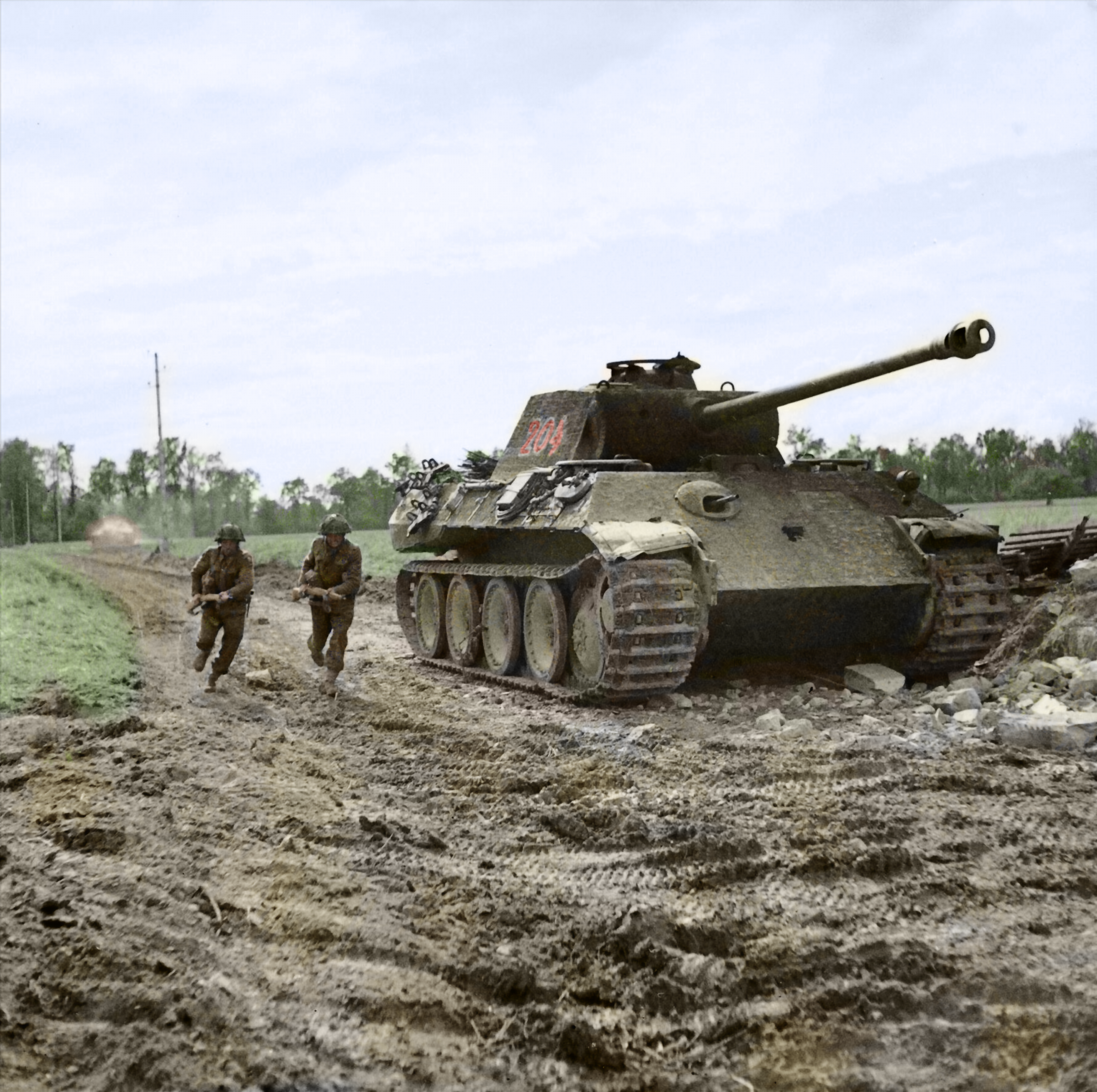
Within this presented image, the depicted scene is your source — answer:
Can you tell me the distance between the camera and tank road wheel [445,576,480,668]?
12688mm

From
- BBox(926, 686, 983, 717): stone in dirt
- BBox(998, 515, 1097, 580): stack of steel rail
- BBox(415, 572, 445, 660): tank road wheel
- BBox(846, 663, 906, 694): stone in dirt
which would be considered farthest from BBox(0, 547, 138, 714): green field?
BBox(998, 515, 1097, 580): stack of steel rail

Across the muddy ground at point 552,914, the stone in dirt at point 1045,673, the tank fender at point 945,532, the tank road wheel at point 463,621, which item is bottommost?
the muddy ground at point 552,914

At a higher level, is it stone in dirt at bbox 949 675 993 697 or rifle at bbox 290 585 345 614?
rifle at bbox 290 585 345 614

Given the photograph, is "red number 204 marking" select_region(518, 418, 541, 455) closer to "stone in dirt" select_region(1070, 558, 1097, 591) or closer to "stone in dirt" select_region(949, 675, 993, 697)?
"stone in dirt" select_region(949, 675, 993, 697)

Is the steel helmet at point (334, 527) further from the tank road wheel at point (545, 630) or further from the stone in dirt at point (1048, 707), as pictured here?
the stone in dirt at point (1048, 707)

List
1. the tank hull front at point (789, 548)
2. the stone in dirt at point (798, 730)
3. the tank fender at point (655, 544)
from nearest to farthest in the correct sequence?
the stone in dirt at point (798, 730), the tank fender at point (655, 544), the tank hull front at point (789, 548)

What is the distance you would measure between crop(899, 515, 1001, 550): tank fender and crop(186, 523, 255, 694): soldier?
5.70m

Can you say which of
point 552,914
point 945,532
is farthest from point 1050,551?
point 552,914

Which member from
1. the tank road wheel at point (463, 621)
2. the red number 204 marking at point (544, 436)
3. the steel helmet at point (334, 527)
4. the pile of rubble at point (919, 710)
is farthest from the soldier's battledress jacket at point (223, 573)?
the pile of rubble at point (919, 710)

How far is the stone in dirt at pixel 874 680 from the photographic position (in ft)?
33.6

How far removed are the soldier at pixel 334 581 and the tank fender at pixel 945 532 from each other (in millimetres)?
4775

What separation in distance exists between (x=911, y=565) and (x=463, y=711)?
3.90 meters

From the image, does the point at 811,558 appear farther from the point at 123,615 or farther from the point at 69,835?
the point at 123,615

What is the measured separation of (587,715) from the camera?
9570 mm
